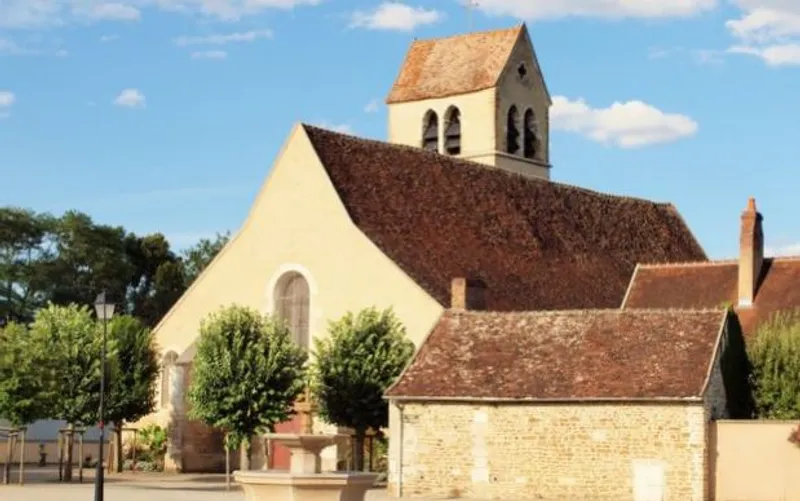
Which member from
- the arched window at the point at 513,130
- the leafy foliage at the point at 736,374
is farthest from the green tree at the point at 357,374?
the arched window at the point at 513,130

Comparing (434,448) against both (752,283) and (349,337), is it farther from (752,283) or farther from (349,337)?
(752,283)

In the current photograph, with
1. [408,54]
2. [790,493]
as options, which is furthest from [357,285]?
[408,54]

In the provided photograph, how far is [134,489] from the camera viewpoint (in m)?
37.2

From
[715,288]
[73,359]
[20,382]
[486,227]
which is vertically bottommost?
[20,382]

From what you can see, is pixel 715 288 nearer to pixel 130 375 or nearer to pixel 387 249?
pixel 387 249

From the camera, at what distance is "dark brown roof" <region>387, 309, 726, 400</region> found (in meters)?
34.9

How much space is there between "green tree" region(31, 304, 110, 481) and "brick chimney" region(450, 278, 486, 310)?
10685 mm

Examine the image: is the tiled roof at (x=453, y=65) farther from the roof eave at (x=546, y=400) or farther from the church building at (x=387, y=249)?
the roof eave at (x=546, y=400)

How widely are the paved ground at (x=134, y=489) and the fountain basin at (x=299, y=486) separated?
9.75 meters

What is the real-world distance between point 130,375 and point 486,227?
1273 centimetres

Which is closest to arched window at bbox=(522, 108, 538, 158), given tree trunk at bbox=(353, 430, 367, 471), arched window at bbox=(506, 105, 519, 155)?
arched window at bbox=(506, 105, 519, 155)

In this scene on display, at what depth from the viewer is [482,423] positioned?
36.1 m

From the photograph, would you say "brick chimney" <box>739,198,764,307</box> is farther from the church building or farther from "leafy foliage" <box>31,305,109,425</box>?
"leafy foliage" <box>31,305,109,425</box>

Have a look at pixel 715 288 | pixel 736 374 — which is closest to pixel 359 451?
pixel 736 374
